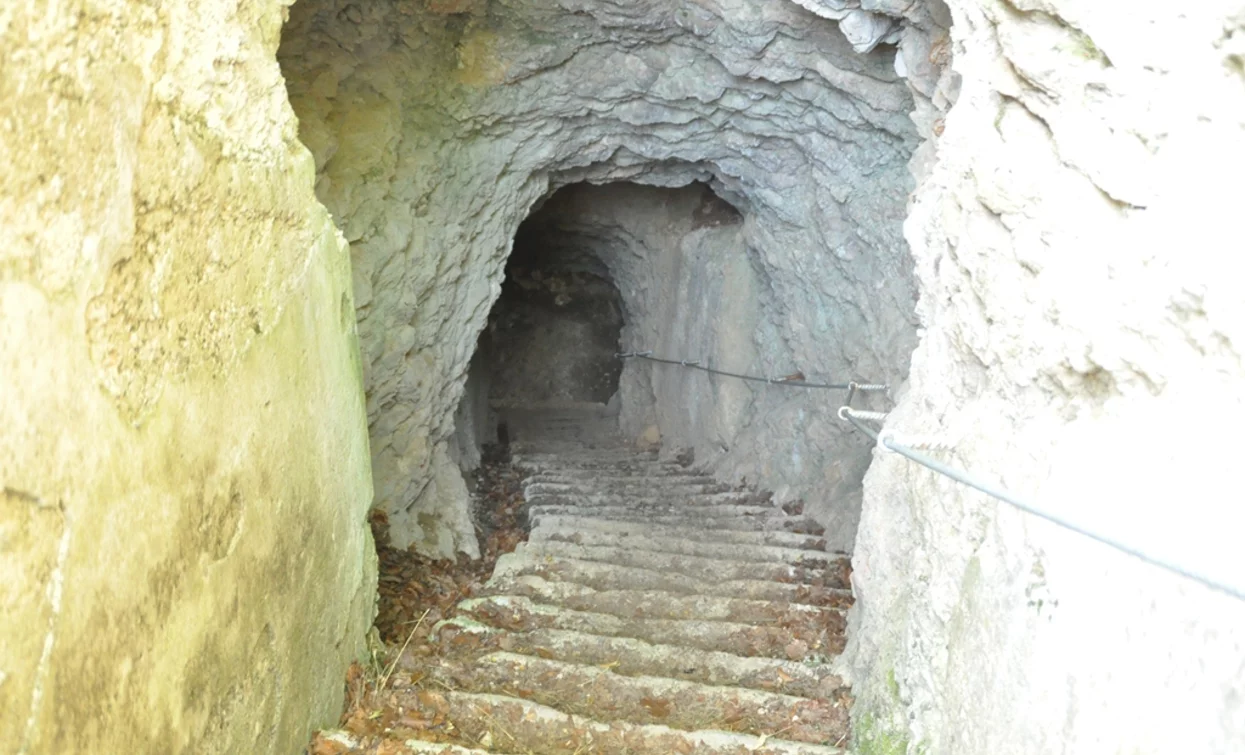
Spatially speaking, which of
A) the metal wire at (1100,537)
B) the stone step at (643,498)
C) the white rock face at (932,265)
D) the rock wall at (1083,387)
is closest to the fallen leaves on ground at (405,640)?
the white rock face at (932,265)

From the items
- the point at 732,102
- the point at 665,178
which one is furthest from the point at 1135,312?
the point at 665,178

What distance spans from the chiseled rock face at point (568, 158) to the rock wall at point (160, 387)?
2.95 metres

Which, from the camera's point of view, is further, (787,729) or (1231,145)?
(787,729)

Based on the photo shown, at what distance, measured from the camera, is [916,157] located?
4473mm

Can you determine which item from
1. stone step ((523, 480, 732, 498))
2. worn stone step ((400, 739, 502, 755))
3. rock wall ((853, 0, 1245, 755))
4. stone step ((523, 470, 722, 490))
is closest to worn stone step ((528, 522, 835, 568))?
stone step ((523, 480, 732, 498))

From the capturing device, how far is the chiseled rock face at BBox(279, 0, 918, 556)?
5285 mm

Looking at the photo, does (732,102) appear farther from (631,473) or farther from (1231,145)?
(1231,145)

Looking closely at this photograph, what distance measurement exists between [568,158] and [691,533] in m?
3.01

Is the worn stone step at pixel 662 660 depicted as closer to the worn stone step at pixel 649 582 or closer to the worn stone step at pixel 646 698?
the worn stone step at pixel 646 698

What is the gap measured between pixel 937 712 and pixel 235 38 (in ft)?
7.87

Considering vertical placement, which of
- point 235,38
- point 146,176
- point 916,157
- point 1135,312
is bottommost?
point 146,176

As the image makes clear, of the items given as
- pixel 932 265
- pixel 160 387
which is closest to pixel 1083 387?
pixel 932 265

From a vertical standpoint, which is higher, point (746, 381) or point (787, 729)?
point (746, 381)

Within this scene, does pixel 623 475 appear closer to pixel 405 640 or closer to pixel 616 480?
pixel 616 480
